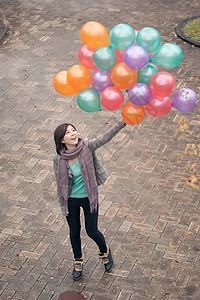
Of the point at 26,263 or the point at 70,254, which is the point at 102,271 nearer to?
the point at 70,254

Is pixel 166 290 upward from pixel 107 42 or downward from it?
Answer: downward

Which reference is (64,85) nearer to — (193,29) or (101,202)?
(101,202)

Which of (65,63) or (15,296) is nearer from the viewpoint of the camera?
(15,296)

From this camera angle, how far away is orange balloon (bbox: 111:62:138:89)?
525 centimetres

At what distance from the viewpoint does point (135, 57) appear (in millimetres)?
5117

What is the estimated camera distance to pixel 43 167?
27.0 feet

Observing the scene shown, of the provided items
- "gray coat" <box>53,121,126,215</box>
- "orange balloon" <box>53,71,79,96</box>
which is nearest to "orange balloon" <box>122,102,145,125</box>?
"gray coat" <box>53,121,126,215</box>

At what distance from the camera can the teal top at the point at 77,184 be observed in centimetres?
557

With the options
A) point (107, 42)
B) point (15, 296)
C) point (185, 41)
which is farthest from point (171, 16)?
point (15, 296)

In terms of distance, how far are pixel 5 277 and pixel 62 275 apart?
0.68 m

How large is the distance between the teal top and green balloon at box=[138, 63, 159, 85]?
1081mm

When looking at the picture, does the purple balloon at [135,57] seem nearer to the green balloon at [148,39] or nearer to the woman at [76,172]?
the green balloon at [148,39]

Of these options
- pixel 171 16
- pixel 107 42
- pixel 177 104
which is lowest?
pixel 171 16

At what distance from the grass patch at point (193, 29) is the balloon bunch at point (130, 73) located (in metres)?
7.09
